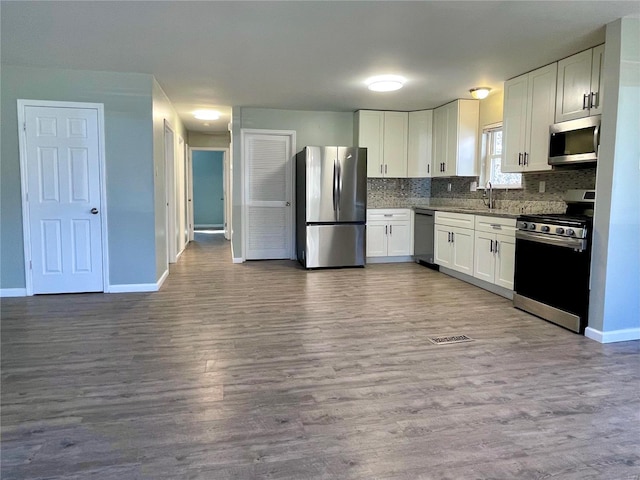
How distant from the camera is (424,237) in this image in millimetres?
6301

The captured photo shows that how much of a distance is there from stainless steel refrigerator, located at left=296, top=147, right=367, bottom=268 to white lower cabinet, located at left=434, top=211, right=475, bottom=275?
1044 mm

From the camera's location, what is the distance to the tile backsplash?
432cm

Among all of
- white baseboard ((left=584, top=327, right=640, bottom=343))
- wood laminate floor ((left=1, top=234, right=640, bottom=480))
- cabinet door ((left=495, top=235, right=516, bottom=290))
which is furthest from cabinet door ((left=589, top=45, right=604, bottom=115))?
wood laminate floor ((left=1, top=234, right=640, bottom=480))

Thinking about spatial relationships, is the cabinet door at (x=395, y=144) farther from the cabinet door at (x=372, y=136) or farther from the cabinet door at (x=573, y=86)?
the cabinet door at (x=573, y=86)

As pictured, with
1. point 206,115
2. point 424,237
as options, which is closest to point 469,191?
point 424,237

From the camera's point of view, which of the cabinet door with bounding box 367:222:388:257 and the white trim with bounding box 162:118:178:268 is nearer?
the white trim with bounding box 162:118:178:268

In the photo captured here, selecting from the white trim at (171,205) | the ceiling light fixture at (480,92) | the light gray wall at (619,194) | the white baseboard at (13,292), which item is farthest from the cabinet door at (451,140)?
the white baseboard at (13,292)

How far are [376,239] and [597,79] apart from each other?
3.59 meters

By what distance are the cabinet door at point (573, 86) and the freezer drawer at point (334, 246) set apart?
2.93m

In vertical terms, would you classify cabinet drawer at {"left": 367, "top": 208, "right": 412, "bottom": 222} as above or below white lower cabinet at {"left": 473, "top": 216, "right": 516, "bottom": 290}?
above

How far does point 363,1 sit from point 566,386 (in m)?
2.63

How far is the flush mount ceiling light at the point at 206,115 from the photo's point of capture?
21.8 ft

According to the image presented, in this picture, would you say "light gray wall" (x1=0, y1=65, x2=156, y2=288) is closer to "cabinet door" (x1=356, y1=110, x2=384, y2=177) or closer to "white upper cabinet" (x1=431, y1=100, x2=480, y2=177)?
"cabinet door" (x1=356, y1=110, x2=384, y2=177)

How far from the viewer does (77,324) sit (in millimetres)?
3555
